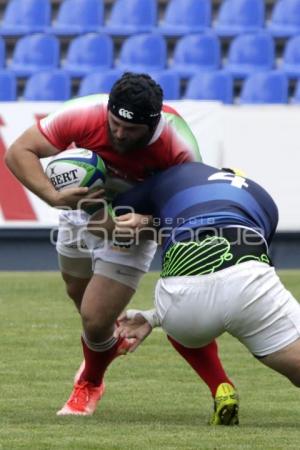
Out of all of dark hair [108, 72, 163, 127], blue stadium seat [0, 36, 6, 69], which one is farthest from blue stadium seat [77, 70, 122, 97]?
dark hair [108, 72, 163, 127]

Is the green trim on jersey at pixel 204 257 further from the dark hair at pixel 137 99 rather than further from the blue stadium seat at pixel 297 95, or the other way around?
the blue stadium seat at pixel 297 95

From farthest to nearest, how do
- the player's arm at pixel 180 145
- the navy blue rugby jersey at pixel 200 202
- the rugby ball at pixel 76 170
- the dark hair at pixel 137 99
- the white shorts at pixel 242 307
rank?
the player's arm at pixel 180 145 → the rugby ball at pixel 76 170 → the dark hair at pixel 137 99 → the navy blue rugby jersey at pixel 200 202 → the white shorts at pixel 242 307

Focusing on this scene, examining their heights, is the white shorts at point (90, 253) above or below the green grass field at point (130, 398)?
above

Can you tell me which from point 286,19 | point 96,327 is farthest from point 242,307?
point 286,19

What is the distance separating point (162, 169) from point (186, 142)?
181 mm

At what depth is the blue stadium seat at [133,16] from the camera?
1750 centimetres

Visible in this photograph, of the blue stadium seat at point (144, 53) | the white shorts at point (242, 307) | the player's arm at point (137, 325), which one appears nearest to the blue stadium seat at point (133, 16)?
the blue stadium seat at point (144, 53)

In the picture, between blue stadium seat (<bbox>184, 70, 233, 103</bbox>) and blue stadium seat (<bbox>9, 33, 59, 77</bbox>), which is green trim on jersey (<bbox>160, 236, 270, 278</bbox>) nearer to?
blue stadium seat (<bbox>184, 70, 233, 103</bbox>)

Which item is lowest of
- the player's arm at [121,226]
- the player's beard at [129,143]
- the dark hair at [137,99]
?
the player's arm at [121,226]

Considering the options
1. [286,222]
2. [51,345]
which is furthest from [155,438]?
[286,222]

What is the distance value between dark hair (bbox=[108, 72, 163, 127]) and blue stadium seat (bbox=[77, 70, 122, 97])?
10.4 meters

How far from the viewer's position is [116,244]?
6.48m

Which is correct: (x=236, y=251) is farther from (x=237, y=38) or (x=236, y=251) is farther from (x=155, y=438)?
(x=237, y=38)

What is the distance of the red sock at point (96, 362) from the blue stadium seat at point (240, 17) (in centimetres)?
1117
